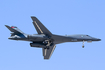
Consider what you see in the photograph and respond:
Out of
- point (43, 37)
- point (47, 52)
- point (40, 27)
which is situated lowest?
point (47, 52)

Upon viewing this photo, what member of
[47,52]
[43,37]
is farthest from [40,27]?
[47,52]

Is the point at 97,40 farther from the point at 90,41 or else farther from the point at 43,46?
the point at 43,46

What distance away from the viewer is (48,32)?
54531 mm

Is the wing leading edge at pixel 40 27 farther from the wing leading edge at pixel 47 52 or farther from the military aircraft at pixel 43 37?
the wing leading edge at pixel 47 52

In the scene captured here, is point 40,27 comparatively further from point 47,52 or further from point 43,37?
point 47,52

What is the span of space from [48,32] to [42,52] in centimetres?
861

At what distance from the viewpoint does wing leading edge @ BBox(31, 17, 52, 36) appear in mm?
53438

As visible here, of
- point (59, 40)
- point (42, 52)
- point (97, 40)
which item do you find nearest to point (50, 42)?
point (59, 40)

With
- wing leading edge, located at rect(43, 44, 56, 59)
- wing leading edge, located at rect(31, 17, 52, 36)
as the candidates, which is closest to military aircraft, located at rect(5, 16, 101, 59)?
wing leading edge, located at rect(31, 17, 52, 36)

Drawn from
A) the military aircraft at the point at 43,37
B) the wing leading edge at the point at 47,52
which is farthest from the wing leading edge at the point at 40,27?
the wing leading edge at the point at 47,52

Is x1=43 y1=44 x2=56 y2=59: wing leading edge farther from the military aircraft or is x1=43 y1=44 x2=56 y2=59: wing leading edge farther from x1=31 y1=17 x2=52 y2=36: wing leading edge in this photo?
x1=31 y1=17 x2=52 y2=36: wing leading edge

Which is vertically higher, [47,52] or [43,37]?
[43,37]

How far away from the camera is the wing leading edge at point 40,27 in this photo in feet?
175

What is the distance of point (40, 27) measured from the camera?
54.3 meters
